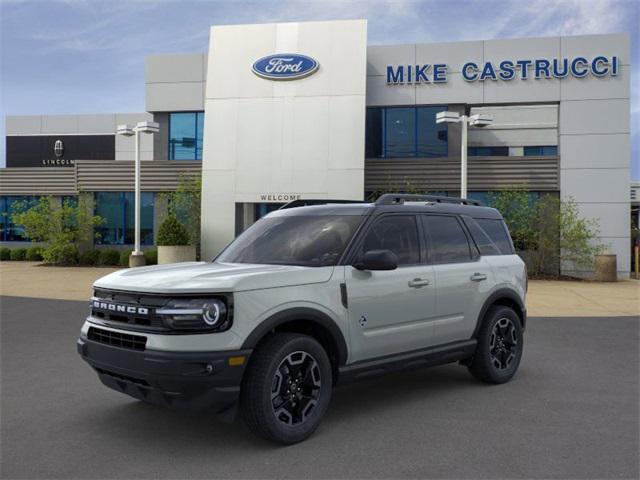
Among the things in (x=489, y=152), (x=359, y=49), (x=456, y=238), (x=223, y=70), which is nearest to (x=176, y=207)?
(x=223, y=70)

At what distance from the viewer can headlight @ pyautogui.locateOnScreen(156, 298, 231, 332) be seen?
418 centimetres

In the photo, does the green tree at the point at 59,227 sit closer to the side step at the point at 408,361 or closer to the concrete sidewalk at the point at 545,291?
the concrete sidewalk at the point at 545,291

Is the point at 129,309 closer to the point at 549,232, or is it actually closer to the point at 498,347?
the point at 498,347

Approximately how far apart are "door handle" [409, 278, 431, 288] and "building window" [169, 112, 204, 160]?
→ 2264 centimetres

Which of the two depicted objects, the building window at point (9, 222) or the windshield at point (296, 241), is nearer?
the windshield at point (296, 241)

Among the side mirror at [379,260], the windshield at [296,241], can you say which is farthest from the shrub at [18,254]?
the side mirror at [379,260]

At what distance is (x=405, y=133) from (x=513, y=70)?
480cm

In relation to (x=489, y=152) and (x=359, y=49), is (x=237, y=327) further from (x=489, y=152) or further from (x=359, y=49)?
(x=489, y=152)

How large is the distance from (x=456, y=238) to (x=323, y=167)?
16.6m

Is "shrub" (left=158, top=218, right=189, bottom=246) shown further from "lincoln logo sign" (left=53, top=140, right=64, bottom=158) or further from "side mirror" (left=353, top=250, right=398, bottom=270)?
"lincoln logo sign" (left=53, top=140, right=64, bottom=158)

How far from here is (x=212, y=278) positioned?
4391 millimetres

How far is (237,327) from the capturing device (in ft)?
13.9

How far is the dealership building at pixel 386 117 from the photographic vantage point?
73.4ft

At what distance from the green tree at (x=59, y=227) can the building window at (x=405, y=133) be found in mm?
12449
